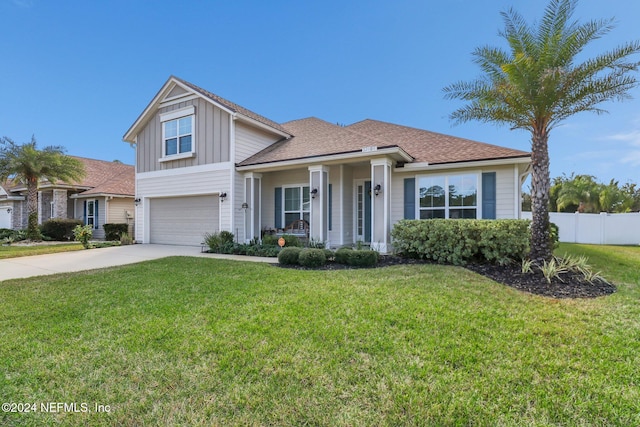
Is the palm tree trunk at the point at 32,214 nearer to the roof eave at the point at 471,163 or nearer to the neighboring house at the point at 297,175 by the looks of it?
the neighboring house at the point at 297,175

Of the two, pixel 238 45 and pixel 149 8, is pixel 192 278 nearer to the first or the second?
pixel 149 8

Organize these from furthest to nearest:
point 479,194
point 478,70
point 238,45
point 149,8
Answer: point 238,45 → point 149,8 → point 479,194 → point 478,70

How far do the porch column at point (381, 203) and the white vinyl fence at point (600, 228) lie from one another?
12108 mm

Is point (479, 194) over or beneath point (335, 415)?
over

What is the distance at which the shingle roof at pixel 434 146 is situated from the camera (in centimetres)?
965

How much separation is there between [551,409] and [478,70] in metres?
8.46

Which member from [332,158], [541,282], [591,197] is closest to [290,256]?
[332,158]

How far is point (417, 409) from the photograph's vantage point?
2328 mm

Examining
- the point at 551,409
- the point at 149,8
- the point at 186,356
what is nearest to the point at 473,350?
the point at 551,409

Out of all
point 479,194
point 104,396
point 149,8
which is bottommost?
point 104,396

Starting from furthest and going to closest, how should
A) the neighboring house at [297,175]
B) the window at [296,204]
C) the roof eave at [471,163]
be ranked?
the window at [296,204] → the neighboring house at [297,175] → the roof eave at [471,163]

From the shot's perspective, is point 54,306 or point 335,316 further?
point 54,306

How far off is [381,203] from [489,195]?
3361mm

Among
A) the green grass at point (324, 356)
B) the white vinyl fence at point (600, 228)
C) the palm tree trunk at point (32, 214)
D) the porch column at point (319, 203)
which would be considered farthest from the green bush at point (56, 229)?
the white vinyl fence at point (600, 228)
